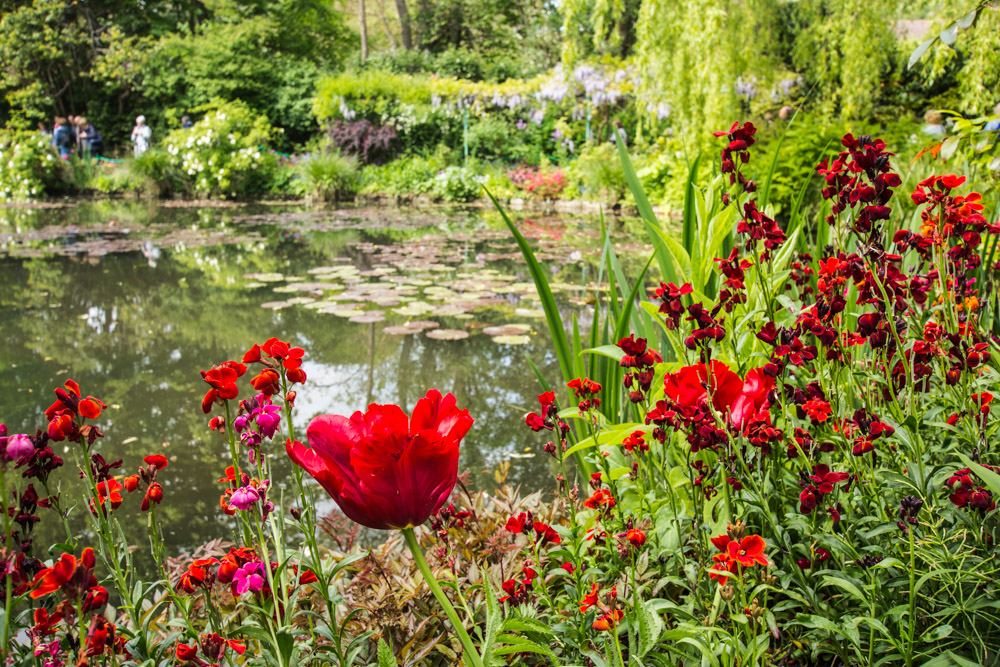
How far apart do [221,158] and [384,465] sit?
46.4 ft

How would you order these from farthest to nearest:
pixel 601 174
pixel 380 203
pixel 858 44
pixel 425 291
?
pixel 380 203 < pixel 601 174 < pixel 858 44 < pixel 425 291

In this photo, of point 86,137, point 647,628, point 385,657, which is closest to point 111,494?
point 385,657

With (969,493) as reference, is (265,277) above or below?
below

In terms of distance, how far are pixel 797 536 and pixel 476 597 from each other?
57cm

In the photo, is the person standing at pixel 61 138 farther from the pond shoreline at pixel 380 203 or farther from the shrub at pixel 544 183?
the shrub at pixel 544 183

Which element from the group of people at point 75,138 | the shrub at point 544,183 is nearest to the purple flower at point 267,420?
the shrub at point 544,183

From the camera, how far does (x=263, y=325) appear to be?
450 cm

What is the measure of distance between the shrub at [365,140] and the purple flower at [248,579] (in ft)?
45.0

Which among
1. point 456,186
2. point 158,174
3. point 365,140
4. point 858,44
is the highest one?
point 858,44

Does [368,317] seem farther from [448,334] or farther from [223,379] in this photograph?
[223,379]

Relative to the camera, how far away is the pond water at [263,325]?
2805 millimetres

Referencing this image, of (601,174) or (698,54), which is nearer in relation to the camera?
(698,54)

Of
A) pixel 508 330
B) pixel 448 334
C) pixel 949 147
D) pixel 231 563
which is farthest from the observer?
pixel 508 330

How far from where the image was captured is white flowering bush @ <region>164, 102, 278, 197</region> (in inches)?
522
